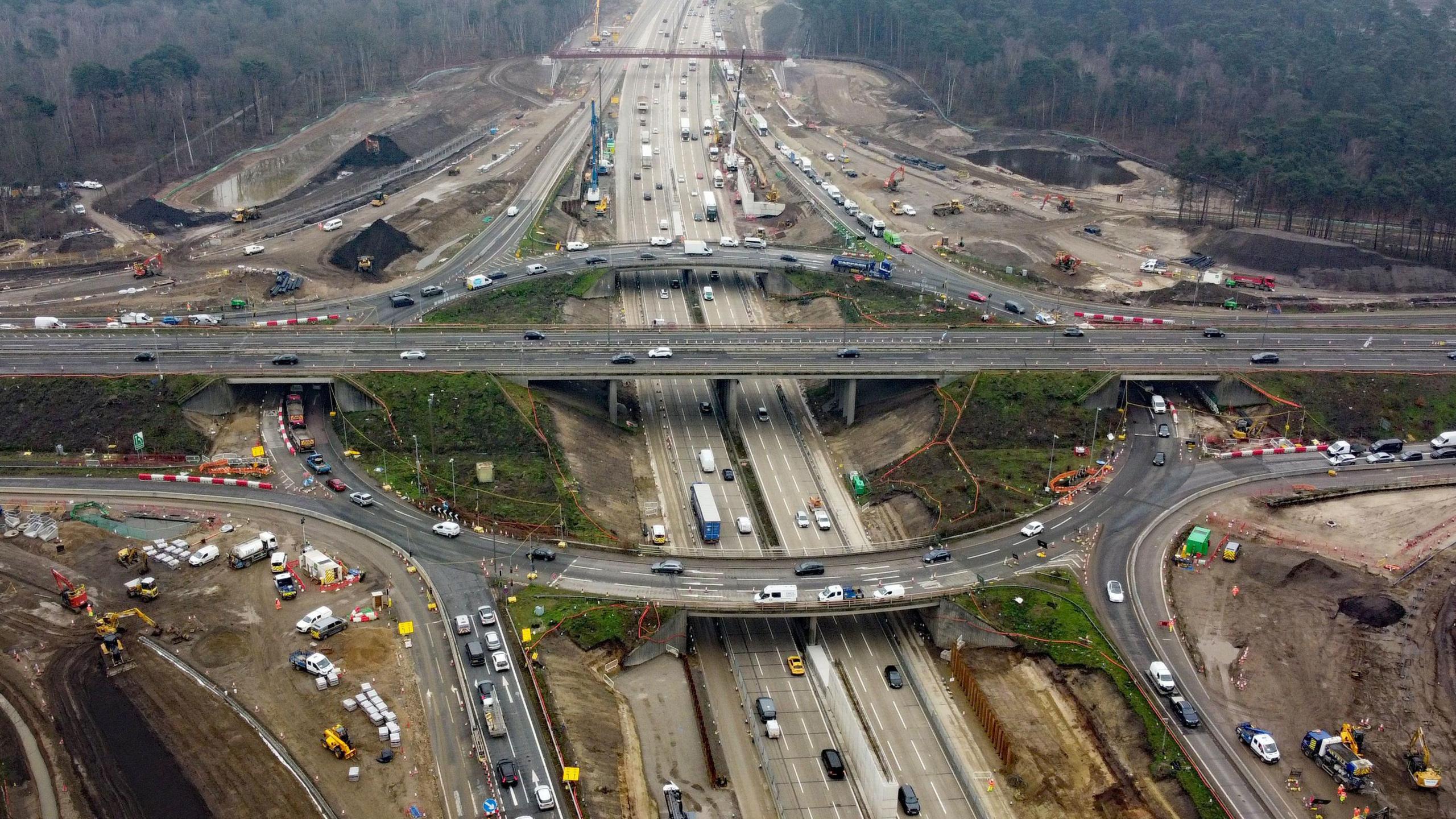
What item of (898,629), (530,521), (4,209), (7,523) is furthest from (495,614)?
(4,209)

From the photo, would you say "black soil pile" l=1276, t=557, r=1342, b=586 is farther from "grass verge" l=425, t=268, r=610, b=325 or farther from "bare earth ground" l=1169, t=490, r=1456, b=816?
"grass verge" l=425, t=268, r=610, b=325

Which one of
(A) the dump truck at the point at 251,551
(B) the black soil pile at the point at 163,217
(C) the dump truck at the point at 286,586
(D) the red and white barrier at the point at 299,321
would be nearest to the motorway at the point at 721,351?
(D) the red and white barrier at the point at 299,321

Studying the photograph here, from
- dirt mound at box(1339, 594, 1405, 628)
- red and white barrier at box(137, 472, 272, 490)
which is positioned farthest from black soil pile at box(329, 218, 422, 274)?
dirt mound at box(1339, 594, 1405, 628)

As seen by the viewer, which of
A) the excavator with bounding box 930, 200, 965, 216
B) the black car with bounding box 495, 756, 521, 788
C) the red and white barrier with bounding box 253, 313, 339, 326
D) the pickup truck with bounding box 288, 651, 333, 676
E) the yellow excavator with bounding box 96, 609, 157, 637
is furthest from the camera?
the excavator with bounding box 930, 200, 965, 216

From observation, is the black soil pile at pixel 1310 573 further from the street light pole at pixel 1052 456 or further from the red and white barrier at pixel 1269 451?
the street light pole at pixel 1052 456

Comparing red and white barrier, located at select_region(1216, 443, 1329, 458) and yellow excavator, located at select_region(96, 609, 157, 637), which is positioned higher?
red and white barrier, located at select_region(1216, 443, 1329, 458)

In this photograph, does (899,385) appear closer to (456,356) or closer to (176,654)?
(456,356)
